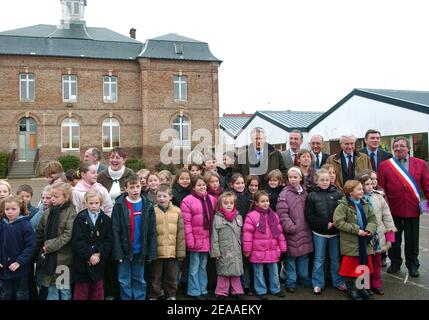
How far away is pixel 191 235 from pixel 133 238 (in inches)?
28.8

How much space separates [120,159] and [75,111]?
2276 cm

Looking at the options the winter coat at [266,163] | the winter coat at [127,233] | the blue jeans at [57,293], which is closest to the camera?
the blue jeans at [57,293]

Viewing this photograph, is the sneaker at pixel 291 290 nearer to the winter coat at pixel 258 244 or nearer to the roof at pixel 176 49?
the winter coat at pixel 258 244

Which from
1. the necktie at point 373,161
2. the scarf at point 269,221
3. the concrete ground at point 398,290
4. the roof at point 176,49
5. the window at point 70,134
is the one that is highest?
the roof at point 176,49

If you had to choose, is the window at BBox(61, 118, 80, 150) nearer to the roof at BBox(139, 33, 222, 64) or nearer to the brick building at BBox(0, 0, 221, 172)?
the brick building at BBox(0, 0, 221, 172)

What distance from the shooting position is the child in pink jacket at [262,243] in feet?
15.7

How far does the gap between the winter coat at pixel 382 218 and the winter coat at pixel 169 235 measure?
8.47ft

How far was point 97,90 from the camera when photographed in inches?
1045

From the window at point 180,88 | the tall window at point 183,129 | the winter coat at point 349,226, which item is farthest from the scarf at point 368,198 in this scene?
the window at point 180,88

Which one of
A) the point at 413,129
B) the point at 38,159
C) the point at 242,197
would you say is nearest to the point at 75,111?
the point at 38,159

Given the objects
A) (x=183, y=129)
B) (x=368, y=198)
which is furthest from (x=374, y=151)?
(x=183, y=129)

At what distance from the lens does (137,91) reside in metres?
27.3

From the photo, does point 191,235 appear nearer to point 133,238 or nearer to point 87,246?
point 133,238

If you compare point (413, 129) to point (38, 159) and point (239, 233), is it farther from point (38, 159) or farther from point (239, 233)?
point (38, 159)
